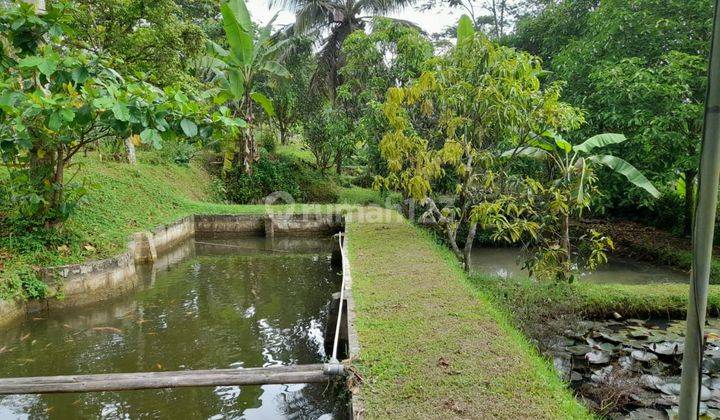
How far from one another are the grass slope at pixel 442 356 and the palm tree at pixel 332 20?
1006 centimetres

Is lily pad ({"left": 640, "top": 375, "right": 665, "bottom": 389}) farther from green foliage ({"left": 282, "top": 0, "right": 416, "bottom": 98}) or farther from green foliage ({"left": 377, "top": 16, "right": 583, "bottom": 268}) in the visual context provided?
green foliage ({"left": 282, "top": 0, "right": 416, "bottom": 98})

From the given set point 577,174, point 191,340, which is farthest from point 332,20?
point 191,340

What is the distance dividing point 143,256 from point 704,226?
30.5ft

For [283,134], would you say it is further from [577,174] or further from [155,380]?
[155,380]

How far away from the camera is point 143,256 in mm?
8922

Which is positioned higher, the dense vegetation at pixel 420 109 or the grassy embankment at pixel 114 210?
the dense vegetation at pixel 420 109

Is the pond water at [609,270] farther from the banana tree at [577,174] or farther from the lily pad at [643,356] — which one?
the lily pad at [643,356]

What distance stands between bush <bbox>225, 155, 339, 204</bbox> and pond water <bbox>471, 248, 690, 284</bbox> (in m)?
6.90

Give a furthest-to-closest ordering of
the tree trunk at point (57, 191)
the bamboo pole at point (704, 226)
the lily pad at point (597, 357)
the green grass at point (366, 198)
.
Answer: the green grass at point (366, 198) < the tree trunk at point (57, 191) < the lily pad at point (597, 357) < the bamboo pole at point (704, 226)

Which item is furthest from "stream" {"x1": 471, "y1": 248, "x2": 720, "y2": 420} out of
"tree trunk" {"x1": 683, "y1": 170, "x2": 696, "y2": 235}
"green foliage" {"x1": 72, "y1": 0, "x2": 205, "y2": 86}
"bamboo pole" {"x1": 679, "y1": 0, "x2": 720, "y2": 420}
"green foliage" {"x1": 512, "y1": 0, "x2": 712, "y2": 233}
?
"green foliage" {"x1": 72, "y1": 0, "x2": 205, "y2": 86}

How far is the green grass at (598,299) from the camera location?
5876 millimetres

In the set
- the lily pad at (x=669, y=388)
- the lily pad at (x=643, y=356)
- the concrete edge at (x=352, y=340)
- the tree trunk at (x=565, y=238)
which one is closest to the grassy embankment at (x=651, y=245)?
the tree trunk at (x=565, y=238)

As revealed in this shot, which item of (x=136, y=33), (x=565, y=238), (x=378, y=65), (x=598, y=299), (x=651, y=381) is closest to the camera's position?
(x=651, y=381)

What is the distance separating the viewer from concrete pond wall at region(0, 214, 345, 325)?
6410 mm
